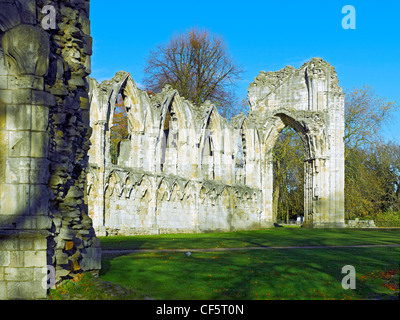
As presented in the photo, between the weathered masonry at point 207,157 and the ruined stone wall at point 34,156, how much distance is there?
12.0m

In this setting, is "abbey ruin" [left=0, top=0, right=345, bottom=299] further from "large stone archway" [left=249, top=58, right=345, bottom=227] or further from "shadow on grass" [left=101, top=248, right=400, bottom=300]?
"shadow on grass" [left=101, top=248, right=400, bottom=300]

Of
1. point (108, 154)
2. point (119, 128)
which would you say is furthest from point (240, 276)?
point (119, 128)

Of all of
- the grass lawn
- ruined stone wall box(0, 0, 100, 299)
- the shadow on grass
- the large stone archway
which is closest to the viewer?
ruined stone wall box(0, 0, 100, 299)

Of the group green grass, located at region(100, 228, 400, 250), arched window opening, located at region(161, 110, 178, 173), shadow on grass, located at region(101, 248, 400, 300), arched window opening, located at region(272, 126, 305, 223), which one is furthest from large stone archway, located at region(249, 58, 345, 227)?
shadow on grass, located at region(101, 248, 400, 300)

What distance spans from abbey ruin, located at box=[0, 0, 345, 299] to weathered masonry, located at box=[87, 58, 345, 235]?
6cm

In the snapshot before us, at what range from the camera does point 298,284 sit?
381 inches

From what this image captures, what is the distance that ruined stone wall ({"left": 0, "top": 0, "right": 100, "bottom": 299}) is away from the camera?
8.09 m

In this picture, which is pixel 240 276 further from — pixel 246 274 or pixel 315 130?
pixel 315 130

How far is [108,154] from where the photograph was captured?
22141mm

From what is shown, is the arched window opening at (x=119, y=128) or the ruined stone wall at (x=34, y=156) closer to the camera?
the ruined stone wall at (x=34, y=156)

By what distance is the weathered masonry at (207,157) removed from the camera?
2241cm

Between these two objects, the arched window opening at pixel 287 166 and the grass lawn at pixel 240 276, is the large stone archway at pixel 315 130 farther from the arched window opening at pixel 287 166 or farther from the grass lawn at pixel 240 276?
the grass lawn at pixel 240 276

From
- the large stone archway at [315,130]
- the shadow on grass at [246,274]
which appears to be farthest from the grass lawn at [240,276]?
the large stone archway at [315,130]

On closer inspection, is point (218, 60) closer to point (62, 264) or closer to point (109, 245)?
point (109, 245)
